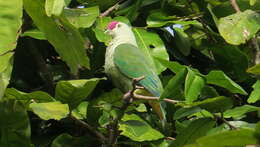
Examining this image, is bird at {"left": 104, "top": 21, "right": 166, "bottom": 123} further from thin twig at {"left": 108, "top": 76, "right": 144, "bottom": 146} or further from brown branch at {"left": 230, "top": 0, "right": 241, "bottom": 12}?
thin twig at {"left": 108, "top": 76, "right": 144, "bottom": 146}

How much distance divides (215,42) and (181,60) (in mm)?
165

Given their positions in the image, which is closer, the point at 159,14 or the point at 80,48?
the point at 80,48

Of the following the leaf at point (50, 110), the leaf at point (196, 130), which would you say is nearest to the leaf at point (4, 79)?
the leaf at point (50, 110)

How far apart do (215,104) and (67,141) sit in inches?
20.9

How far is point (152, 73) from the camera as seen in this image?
74.0 inches

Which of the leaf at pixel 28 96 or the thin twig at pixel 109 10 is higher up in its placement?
the thin twig at pixel 109 10

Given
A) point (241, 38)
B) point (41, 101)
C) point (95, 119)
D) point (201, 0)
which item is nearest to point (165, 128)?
point (95, 119)

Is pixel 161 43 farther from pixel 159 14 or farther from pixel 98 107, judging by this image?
pixel 98 107

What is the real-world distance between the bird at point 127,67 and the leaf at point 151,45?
46mm

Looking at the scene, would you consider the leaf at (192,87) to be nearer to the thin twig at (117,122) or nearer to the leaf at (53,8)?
the thin twig at (117,122)

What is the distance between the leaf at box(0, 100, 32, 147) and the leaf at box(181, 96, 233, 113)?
0.44 m

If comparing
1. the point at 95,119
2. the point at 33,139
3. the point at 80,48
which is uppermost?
the point at 80,48

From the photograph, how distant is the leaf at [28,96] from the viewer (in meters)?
1.31

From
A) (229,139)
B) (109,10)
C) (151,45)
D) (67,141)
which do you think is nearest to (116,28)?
(109,10)
